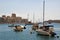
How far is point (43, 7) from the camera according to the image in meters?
69.3

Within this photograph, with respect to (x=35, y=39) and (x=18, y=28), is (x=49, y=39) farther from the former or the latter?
(x=18, y=28)

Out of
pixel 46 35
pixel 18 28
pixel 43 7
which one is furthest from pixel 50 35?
pixel 18 28

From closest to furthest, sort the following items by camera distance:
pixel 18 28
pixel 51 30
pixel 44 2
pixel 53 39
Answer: pixel 53 39
pixel 51 30
pixel 44 2
pixel 18 28

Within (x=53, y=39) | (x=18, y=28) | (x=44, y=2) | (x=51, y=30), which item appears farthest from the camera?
(x=18, y=28)

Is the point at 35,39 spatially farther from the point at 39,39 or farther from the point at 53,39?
the point at 53,39

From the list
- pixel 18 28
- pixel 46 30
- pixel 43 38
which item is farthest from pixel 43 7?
pixel 18 28

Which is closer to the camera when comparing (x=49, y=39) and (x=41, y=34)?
(x=49, y=39)

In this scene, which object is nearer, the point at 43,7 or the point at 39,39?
the point at 39,39

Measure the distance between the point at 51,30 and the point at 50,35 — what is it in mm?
1385

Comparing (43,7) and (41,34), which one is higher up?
(43,7)

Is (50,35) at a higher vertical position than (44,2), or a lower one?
lower

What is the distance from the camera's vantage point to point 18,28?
308ft

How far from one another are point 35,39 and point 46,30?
6.36 metres

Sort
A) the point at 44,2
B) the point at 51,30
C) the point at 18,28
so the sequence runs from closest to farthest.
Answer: the point at 51,30 → the point at 44,2 → the point at 18,28
